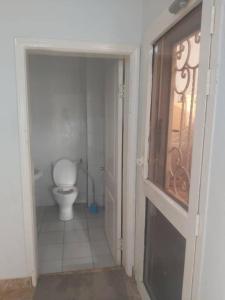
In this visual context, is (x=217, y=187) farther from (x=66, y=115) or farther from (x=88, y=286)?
(x=66, y=115)

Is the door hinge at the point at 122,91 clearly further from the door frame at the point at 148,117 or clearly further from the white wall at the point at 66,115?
the white wall at the point at 66,115

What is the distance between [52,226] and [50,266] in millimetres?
843

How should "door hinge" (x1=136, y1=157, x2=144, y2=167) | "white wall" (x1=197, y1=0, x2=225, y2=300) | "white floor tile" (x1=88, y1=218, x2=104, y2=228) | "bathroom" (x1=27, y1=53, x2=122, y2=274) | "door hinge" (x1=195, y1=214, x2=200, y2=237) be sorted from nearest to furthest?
"white wall" (x1=197, y1=0, x2=225, y2=300), "door hinge" (x1=195, y1=214, x2=200, y2=237), "door hinge" (x1=136, y1=157, x2=144, y2=167), "white floor tile" (x1=88, y1=218, x2=104, y2=228), "bathroom" (x1=27, y1=53, x2=122, y2=274)

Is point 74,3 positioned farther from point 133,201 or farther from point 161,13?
point 133,201

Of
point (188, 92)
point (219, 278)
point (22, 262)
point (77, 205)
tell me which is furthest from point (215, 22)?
point (77, 205)

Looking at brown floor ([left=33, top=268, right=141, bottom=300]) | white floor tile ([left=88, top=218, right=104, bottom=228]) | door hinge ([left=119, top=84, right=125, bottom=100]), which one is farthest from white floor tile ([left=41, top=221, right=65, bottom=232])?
door hinge ([left=119, top=84, right=125, bottom=100])

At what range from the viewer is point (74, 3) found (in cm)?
169

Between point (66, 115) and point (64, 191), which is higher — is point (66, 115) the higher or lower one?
the higher one

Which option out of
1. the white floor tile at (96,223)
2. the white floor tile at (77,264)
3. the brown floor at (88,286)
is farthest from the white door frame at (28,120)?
the white floor tile at (96,223)

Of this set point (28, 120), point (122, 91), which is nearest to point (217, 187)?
point (122, 91)

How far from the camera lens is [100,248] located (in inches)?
101

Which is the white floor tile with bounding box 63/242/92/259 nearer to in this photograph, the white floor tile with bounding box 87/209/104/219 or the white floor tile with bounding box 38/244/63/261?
the white floor tile with bounding box 38/244/63/261

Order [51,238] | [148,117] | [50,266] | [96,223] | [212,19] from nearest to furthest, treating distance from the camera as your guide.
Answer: [212,19], [148,117], [50,266], [51,238], [96,223]

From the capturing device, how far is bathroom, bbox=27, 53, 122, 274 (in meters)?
3.36
